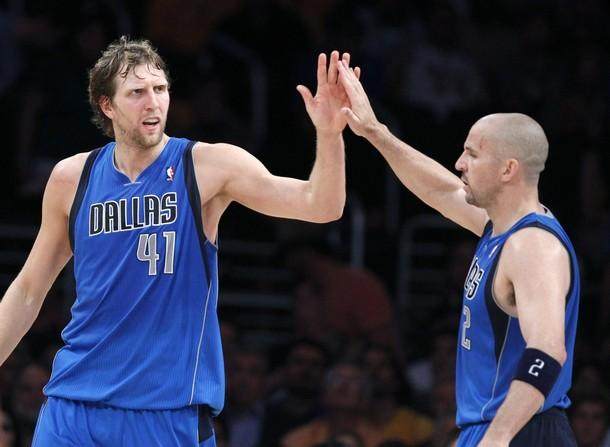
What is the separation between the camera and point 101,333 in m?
5.85

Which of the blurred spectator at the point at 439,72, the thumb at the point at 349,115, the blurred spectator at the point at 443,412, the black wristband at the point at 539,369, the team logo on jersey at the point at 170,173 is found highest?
the blurred spectator at the point at 439,72

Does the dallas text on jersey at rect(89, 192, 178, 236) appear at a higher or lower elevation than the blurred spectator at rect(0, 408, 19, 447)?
higher

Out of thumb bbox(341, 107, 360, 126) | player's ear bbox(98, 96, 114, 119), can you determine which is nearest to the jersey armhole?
player's ear bbox(98, 96, 114, 119)

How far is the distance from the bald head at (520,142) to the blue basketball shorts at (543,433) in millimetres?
959

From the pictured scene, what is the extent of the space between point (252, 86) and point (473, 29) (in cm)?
278

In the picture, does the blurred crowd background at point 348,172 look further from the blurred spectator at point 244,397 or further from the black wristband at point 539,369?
the black wristband at point 539,369

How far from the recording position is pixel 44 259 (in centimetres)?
611

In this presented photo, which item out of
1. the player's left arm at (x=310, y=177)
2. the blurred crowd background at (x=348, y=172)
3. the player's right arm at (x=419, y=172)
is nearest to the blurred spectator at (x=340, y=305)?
the blurred crowd background at (x=348, y=172)

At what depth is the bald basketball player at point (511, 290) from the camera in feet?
17.3

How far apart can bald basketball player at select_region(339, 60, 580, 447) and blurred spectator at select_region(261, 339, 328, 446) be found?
384 cm

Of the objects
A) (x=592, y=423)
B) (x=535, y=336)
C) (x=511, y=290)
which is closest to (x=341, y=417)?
(x=592, y=423)

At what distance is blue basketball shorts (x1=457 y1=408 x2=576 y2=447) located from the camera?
18.1ft

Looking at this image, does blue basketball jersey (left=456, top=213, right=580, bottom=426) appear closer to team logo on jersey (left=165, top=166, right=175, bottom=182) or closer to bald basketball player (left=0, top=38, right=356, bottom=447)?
bald basketball player (left=0, top=38, right=356, bottom=447)

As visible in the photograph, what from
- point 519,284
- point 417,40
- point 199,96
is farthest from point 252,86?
point 519,284
